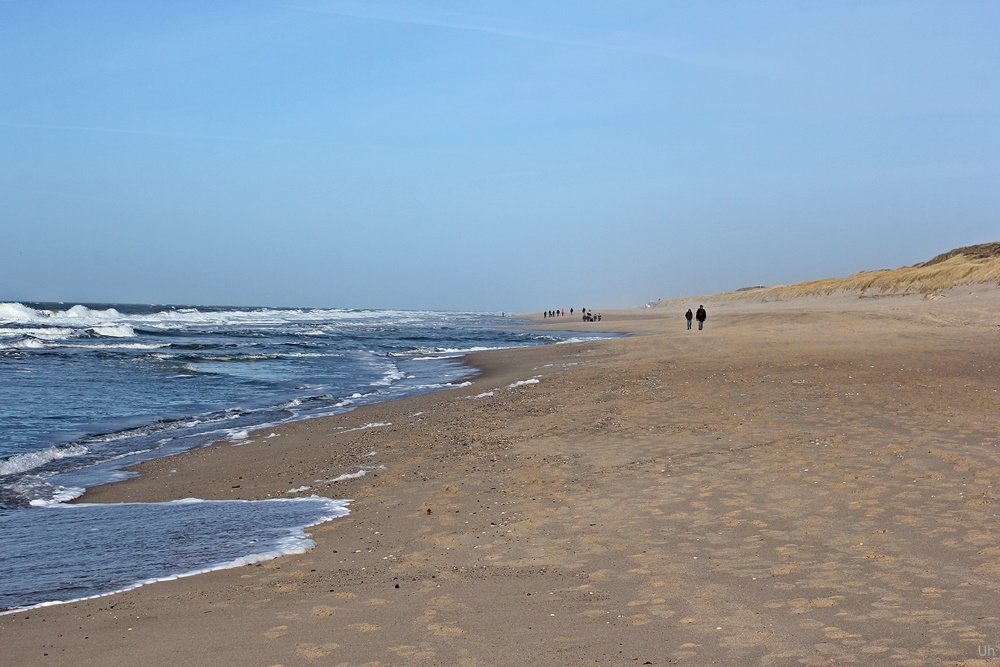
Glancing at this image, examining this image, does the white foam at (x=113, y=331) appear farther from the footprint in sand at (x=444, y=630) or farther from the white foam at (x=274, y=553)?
the footprint in sand at (x=444, y=630)

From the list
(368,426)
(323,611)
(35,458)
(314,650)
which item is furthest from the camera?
(368,426)

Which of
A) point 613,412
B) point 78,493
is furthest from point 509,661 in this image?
point 613,412

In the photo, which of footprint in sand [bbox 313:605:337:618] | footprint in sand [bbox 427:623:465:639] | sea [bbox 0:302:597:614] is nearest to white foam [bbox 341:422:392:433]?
sea [bbox 0:302:597:614]

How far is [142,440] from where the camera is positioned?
1631 centimetres

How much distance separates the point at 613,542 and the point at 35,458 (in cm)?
1078

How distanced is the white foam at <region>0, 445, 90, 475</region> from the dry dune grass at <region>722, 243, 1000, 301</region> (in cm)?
4786

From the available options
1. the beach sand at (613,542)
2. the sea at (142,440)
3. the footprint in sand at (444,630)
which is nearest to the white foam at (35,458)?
the sea at (142,440)

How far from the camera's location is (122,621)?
245 inches

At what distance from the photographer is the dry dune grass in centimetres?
5031

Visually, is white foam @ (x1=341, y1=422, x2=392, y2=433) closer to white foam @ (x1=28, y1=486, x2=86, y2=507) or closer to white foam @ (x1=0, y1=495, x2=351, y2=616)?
white foam @ (x1=28, y1=486, x2=86, y2=507)

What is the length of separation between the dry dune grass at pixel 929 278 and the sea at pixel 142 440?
32.3m

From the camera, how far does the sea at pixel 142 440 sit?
7.98m

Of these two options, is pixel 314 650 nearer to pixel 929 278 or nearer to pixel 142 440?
pixel 142 440

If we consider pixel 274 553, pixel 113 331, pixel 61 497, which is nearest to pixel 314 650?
pixel 274 553
